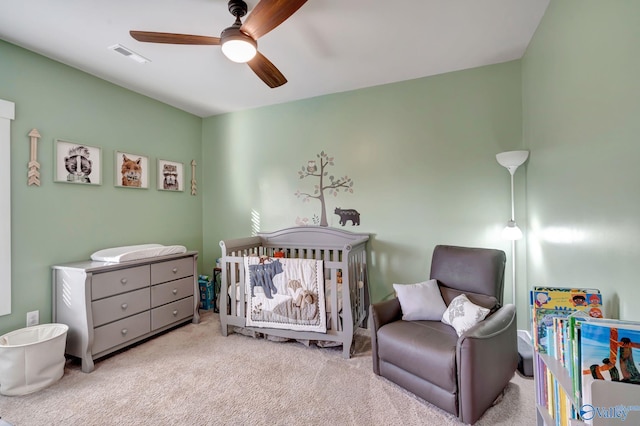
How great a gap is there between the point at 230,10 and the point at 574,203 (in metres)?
2.36

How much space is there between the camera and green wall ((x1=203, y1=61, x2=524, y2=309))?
2.67m

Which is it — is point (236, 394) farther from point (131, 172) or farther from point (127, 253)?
point (131, 172)

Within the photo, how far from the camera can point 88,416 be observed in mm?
1733

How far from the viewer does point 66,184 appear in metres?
2.58

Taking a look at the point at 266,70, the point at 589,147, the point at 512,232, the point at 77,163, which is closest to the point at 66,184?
the point at 77,163

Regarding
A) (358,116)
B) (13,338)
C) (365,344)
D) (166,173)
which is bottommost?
(365,344)

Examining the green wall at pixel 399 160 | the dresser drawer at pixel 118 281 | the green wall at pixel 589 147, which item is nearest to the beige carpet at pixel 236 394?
the dresser drawer at pixel 118 281

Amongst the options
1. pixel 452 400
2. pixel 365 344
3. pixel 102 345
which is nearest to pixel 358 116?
pixel 365 344

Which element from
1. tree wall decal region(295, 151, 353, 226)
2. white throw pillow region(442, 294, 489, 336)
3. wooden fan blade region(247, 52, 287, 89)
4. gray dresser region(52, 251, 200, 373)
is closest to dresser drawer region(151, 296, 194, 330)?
gray dresser region(52, 251, 200, 373)

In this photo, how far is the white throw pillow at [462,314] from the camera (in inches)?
75.6

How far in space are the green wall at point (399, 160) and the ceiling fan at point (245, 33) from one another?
1.53 m

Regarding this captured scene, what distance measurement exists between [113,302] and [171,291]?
584 millimetres

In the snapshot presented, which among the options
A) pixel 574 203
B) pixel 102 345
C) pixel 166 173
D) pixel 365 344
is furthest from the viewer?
pixel 166 173

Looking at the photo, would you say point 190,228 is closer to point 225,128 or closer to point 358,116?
point 225,128
